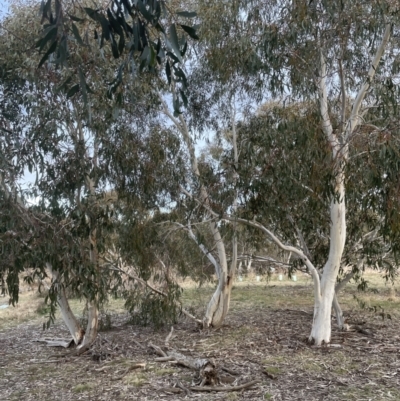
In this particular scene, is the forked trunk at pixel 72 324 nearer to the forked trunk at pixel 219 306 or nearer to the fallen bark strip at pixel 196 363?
the fallen bark strip at pixel 196 363

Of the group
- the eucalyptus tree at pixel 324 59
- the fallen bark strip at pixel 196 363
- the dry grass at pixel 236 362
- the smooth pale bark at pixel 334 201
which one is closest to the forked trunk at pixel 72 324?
the dry grass at pixel 236 362

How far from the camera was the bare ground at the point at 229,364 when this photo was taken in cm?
534

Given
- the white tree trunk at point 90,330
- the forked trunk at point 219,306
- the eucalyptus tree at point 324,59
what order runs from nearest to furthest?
the eucalyptus tree at point 324,59 < the white tree trunk at point 90,330 < the forked trunk at point 219,306

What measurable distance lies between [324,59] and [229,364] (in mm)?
4160

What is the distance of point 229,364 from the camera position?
637cm

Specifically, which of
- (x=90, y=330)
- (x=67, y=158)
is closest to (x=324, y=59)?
(x=67, y=158)

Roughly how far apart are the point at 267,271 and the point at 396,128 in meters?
6.13

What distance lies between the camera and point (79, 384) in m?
5.91

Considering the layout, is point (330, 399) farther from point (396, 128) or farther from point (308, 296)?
point (308, 296)

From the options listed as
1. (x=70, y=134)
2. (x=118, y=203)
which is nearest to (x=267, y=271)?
(x=118, y=203)

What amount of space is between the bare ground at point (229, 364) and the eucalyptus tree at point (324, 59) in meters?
0.86

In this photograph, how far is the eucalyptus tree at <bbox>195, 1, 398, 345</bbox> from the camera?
6469 mm

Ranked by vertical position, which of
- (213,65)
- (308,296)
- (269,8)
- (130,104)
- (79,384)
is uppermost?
(269,8)

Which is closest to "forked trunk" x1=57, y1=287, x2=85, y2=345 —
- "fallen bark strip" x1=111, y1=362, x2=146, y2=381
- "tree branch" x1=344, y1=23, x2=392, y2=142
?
"fallen bark strip" x1=111, y1=362, x2=146, y2=381
